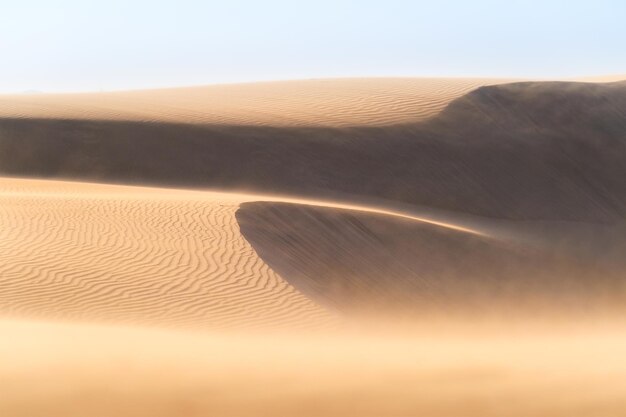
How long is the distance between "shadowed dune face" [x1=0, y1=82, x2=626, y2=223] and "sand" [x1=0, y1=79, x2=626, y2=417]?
0.07m

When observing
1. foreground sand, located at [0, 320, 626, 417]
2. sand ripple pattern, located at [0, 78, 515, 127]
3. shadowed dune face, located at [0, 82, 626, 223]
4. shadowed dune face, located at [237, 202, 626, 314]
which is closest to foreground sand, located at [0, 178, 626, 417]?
foreground sand, located at [0, 320, 626, 417]

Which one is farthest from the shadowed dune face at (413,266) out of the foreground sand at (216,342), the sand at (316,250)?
the foreground sand at (216,342)

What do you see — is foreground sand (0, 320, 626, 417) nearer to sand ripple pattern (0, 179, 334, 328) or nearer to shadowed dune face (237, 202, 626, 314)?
sand ripple pattern (0, 179, 334, 328)

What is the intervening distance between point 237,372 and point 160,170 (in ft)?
51.3

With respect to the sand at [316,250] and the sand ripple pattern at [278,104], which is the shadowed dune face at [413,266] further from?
the sand ripple pattern at [278,104]

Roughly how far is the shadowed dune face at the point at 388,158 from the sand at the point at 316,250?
0.07 metres

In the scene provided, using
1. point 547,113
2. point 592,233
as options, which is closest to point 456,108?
point 547,113

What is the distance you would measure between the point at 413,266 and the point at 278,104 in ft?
45.6

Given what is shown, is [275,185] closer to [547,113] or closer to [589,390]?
[547,113]

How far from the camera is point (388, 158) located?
2239 centimetres

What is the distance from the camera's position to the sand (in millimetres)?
6168

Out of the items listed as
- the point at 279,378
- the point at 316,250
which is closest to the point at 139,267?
the point at 316,250

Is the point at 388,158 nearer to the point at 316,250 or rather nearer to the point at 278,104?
the point at 278,104

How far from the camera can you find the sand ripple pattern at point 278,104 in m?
24.6
